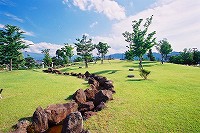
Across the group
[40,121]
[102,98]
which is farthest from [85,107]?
[40,121]

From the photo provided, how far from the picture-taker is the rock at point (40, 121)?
12.6m

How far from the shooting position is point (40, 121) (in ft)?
42.2

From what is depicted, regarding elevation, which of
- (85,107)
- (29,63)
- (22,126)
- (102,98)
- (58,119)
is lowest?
(58,119)

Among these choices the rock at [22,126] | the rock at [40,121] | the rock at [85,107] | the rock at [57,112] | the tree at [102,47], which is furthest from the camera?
the tree at [102,47]

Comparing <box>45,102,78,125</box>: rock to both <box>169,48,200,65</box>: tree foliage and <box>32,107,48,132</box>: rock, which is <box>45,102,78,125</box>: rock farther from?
<box>169,48,200,65</box>: tree foliage

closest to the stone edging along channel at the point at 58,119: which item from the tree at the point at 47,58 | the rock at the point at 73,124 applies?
the rock at the point at 73,124

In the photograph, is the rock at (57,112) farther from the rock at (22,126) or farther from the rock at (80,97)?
the rock at (80,97)

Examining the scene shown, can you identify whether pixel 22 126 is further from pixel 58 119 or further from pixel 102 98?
pixel 102 98

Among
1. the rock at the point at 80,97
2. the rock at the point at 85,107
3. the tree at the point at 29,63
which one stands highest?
the tree at the point at 29,63

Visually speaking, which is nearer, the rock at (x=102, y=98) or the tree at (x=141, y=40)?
the rock at (x=102, y=98)

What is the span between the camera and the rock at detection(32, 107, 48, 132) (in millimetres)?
12609

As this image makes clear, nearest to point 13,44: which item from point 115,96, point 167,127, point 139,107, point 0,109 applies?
point 0,109

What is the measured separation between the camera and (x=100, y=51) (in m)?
82.4

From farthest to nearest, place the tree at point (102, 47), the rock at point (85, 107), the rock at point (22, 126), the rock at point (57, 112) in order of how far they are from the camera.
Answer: the tree at point (102, 47) < the rock at point (85, 107) < the rock at point (57, 112) < the rock at point (22, 126)
